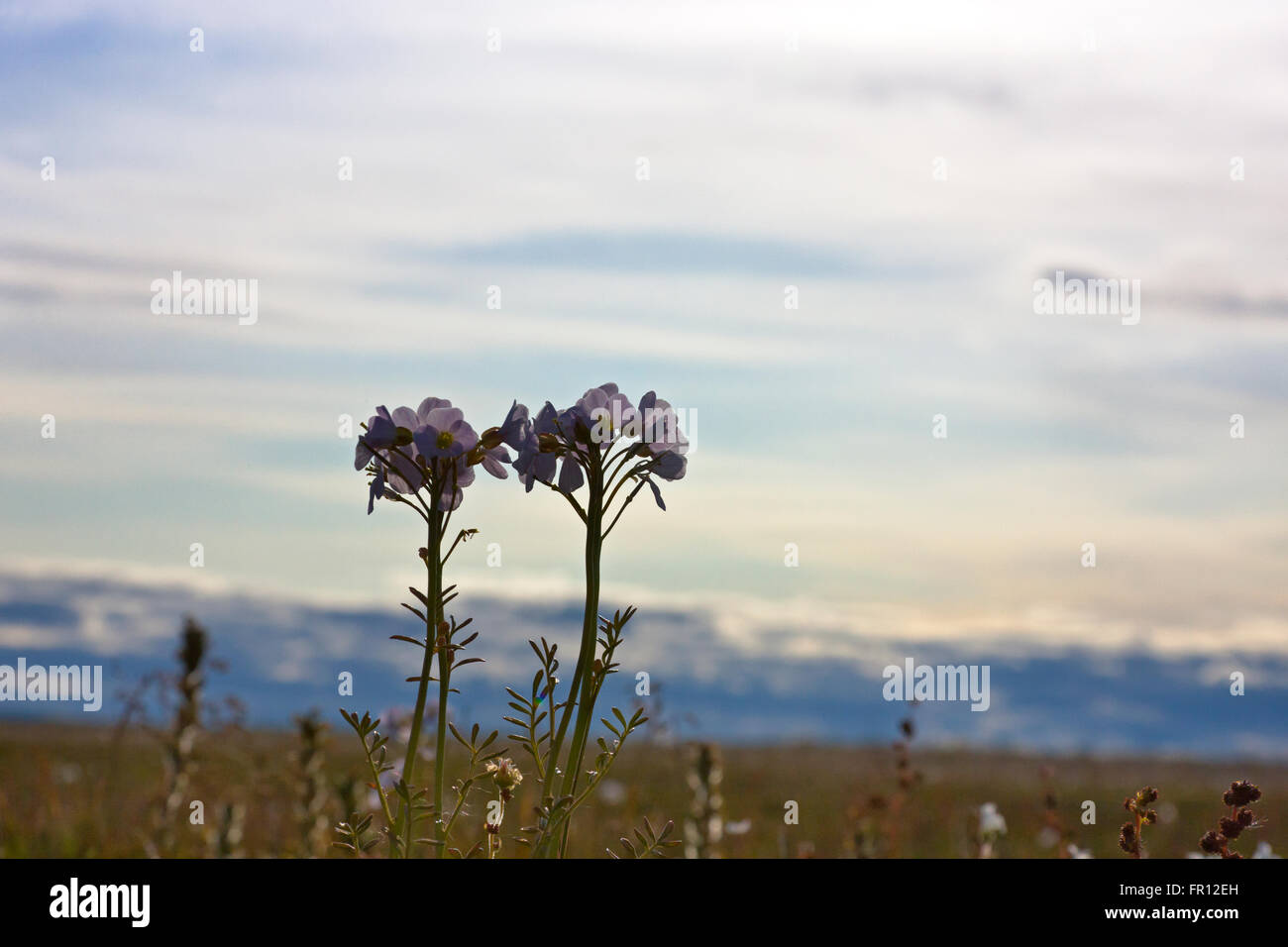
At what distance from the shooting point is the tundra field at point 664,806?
7.64 m

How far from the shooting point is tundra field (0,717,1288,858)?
25.1 ft

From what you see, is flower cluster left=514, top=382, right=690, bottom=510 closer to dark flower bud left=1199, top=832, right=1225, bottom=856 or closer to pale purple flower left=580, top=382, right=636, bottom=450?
pale purple flower left=580, top=382, right=636, bottom=450

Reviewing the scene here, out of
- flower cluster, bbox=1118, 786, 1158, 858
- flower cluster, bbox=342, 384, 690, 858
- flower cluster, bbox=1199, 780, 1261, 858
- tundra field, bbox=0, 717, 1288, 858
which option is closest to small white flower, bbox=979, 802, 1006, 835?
tundra field, bbox=0, 717, 1288, 858

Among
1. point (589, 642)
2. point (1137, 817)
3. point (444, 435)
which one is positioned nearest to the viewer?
point (589, 642)

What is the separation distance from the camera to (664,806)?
66.4ft

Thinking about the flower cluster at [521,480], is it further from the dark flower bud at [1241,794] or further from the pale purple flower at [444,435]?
the dark flower bud at [1241,794]

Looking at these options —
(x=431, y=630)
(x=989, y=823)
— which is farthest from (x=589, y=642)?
(x=989, y=823)
